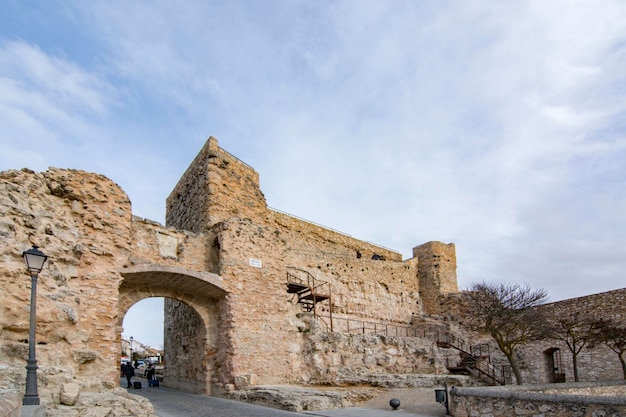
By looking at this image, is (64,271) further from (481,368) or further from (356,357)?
(481,368)

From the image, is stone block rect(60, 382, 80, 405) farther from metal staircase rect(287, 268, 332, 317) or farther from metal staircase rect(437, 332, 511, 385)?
metal staircase rect(437, 332, 511, 385)

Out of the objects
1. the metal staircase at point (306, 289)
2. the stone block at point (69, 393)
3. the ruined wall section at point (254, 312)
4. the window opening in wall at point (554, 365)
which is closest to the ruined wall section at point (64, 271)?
the stone block at point (69, 393)

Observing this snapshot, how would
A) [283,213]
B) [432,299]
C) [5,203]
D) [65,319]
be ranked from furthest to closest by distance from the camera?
[432,299], [283,213], [65,319], [5,203]

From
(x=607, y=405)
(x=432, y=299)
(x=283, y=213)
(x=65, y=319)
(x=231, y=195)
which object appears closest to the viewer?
(x=607, y=405)

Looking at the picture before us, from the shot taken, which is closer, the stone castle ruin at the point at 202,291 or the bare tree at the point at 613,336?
the stone castle ruin at the point at 202,291

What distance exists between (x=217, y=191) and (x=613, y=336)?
16.2m

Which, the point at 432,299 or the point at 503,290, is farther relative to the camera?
the point at 432,299

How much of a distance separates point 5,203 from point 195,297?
7056 millimetres

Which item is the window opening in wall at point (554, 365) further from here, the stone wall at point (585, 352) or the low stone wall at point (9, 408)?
the low stone wall at point (9, 408)

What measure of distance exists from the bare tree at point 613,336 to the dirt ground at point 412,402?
8999mm

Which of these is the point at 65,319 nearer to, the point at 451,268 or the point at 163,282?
the point at 163,282

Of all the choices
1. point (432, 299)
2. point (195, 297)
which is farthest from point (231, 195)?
point (432, 299)

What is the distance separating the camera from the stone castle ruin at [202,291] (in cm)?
984

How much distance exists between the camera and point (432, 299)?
92.9 ft
